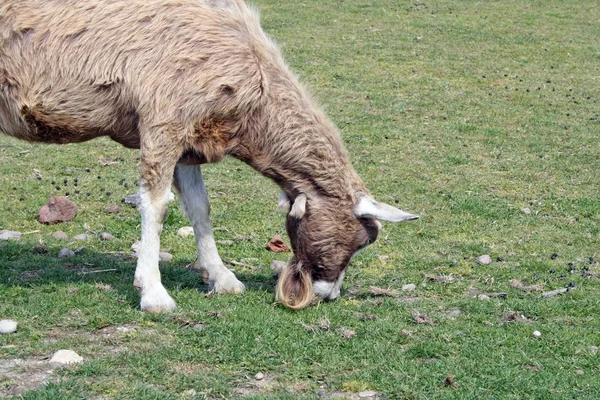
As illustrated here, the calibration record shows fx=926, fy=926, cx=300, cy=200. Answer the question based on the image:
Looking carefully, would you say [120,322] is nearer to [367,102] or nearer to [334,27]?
[367,102]

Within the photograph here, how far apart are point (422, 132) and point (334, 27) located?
8612 millimetres

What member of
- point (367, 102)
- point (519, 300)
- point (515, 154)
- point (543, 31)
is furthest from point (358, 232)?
point (543, 31)

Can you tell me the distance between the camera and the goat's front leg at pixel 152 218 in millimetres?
7543

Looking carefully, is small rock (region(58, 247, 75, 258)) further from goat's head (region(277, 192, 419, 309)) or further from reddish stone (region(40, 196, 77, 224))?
goat's head (region(277, 192, 419, 309))

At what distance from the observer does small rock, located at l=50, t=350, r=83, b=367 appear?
632 cm

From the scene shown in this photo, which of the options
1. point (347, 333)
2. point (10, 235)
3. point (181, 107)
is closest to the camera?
point (347, 333)

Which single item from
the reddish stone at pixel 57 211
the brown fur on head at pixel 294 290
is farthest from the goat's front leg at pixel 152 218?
the reddish stone at pixel 57 211

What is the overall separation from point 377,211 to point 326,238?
0.50 m

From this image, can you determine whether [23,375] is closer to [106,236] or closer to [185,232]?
[106,236]

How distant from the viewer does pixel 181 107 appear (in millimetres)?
7480

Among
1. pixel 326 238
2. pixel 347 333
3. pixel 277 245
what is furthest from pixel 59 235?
pixel 347 333

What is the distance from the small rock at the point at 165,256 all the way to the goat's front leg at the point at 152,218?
1474mm

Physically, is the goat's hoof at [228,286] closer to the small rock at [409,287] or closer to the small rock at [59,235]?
the small rock at [409,287]

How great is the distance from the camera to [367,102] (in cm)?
1667
